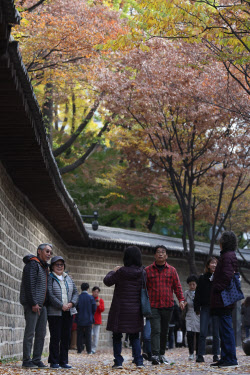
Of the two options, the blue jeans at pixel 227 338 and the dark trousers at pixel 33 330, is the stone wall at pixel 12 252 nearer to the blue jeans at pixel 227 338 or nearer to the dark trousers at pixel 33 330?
the dark trousers at pixel 33 330

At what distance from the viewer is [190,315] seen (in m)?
13.0

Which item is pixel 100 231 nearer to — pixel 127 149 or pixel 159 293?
pixel 127 149

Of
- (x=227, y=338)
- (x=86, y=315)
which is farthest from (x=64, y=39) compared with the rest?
(x=227, y=338)

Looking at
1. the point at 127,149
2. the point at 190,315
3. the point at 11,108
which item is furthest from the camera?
the point at 127,149

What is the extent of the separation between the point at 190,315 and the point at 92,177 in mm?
19926

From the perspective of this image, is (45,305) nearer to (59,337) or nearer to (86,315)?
(59,337)

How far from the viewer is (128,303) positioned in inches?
349

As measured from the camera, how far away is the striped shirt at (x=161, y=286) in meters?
10.2

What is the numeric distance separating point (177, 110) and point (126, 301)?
1092cm

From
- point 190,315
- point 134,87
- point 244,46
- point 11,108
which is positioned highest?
point 134,87

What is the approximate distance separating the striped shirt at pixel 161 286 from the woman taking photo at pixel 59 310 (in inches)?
51.0

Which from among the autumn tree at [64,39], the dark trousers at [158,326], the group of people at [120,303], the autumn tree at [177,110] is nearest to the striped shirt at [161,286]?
the group of people at [120,303]

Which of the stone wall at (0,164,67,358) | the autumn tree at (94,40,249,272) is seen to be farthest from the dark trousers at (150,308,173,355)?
the autumn tree at (94,40,249,272)

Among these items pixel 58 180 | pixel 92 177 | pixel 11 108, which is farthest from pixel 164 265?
pixel 92 177
